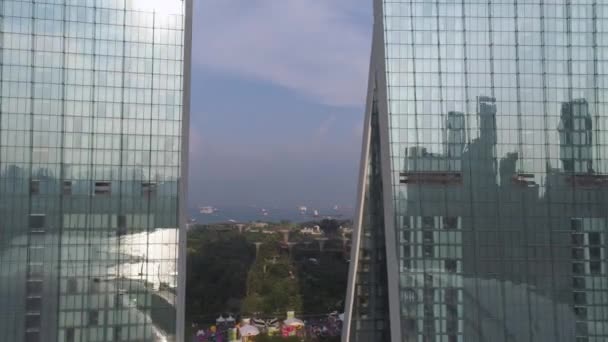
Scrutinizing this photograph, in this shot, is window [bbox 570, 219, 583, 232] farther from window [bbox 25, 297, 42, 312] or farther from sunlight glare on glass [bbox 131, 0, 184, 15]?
window [bbox 25, 297, 42, 312]

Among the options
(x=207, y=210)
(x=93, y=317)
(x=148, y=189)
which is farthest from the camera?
(x=207, y=210)

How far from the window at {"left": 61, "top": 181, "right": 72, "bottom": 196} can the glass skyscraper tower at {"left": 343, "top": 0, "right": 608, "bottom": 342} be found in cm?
1677

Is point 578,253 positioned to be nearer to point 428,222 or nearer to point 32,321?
point 428,222

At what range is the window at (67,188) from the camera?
69.7 feet

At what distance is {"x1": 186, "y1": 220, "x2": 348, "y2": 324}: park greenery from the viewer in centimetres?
4169

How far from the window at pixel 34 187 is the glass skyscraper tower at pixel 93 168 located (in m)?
0.05

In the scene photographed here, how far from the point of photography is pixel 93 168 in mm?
21391

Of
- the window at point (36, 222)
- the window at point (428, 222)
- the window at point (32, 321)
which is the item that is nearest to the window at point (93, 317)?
the window at point (32, 321)

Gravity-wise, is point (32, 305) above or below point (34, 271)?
below

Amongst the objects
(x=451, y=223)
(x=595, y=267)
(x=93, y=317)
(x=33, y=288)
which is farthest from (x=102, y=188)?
(x=595, y=267)

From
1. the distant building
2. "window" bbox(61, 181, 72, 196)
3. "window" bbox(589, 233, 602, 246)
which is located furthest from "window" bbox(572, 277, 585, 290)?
the distant building

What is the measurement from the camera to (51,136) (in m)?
21.2

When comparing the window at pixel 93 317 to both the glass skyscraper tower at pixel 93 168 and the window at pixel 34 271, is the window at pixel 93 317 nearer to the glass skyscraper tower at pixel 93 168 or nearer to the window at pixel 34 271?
the glass skyscraper tower at pixel 93 168

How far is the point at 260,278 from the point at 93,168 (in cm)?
3123
